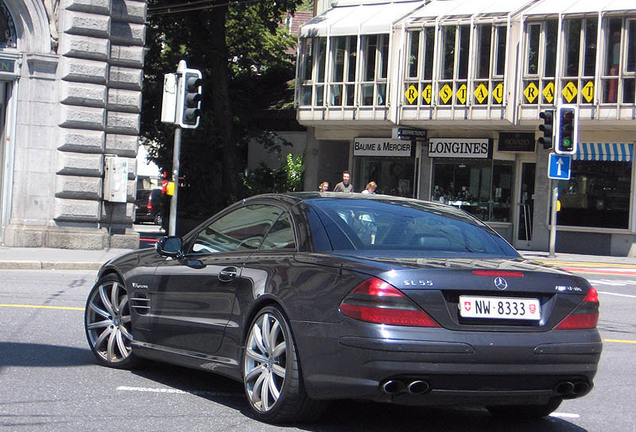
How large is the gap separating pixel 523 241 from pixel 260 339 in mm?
28883

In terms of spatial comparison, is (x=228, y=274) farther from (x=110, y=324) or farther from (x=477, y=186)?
(x=477, y=186)

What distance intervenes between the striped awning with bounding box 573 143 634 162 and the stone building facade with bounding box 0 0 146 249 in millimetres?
16518

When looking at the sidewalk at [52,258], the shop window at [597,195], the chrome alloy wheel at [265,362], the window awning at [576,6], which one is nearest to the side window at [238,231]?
the chrome alloy wheel at [265,362]

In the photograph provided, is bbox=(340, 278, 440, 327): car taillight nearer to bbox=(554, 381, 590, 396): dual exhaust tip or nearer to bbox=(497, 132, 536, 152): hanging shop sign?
bbox=(554, 381, 590, 396): dual exhaust tip

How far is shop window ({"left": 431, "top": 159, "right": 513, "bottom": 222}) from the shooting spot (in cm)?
3481

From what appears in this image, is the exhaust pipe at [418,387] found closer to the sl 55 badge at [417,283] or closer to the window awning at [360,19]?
the sl 55 badge at [417,283]

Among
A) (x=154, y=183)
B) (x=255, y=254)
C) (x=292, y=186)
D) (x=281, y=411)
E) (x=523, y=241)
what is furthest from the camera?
(x=154, y=183)

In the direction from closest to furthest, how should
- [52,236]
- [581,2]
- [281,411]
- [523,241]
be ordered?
[281,411], [52,236], [581,2], [523,241]

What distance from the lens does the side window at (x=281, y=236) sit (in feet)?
20.8

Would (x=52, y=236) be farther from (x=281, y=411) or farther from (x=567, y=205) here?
(x=567, y=205)

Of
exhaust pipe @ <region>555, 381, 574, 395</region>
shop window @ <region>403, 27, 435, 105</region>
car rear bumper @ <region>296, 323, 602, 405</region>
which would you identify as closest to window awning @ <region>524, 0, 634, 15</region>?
shop window @ <region>403, 27, 435, 105</region>

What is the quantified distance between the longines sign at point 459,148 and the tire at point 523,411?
93.3 ft

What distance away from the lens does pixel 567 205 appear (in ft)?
108

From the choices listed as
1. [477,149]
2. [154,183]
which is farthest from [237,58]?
[154,183]
